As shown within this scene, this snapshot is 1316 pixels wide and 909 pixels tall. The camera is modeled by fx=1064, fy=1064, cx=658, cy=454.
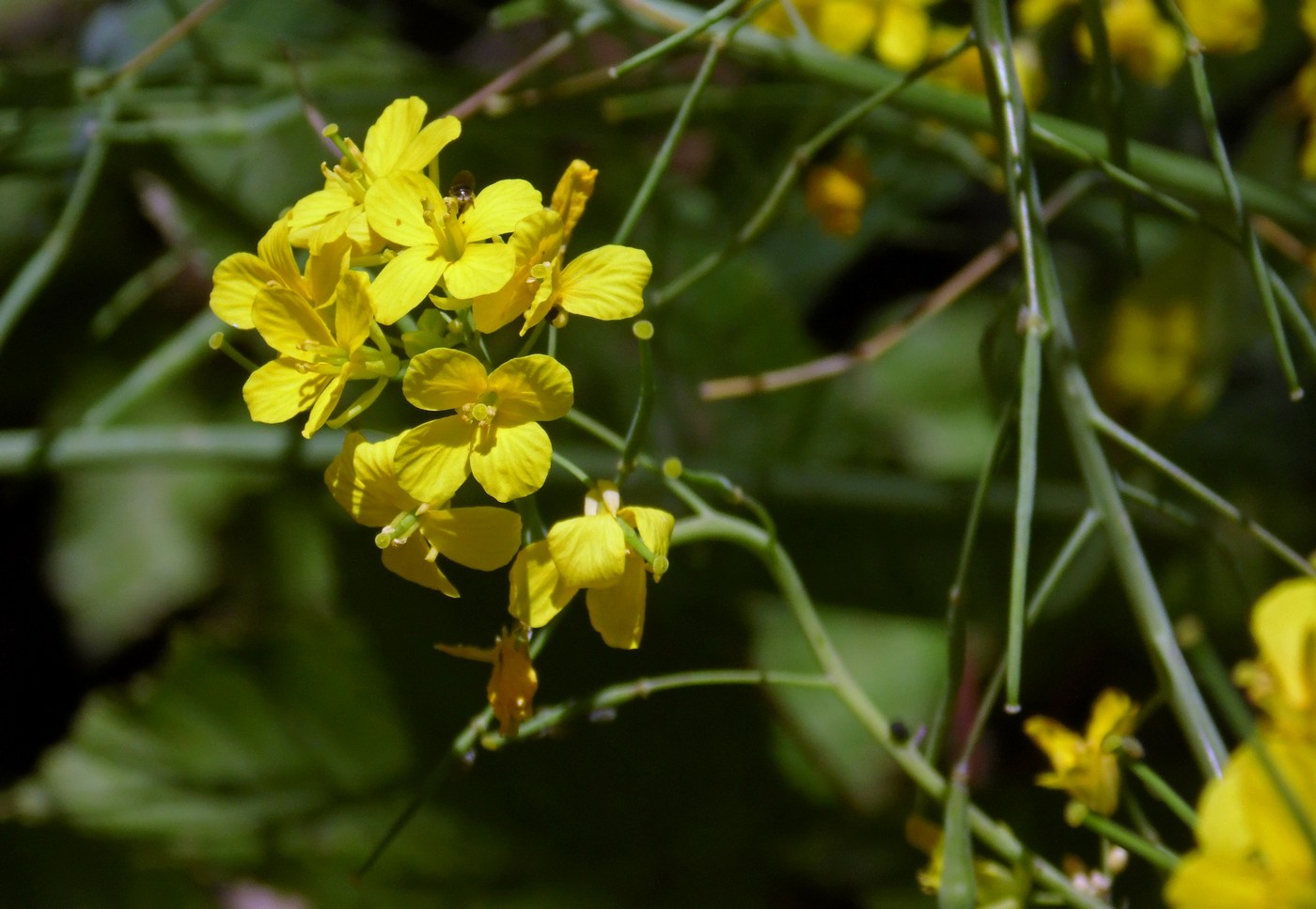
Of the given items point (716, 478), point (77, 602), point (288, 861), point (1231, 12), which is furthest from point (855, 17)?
point (77, 602)

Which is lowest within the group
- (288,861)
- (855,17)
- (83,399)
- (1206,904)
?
(288,861)

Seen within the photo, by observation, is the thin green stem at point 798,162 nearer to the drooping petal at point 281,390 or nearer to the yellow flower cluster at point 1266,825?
the drooping petal at point 281,390

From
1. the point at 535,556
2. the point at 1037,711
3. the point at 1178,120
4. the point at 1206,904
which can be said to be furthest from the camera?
the point at 1178,120

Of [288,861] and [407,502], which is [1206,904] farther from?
[288,861]

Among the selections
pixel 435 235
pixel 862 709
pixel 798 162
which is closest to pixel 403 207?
pixel 435 235

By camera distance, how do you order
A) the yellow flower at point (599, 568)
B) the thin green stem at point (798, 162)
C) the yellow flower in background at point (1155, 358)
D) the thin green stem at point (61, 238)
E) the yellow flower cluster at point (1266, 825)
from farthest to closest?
the yellow flower in background at point (1155, 358), the thin green stem at point (61, 238), the thin green stem at point (798, 162), the yellow flower at point (599, 568), the yellow flower cluster at point (1266, 825)

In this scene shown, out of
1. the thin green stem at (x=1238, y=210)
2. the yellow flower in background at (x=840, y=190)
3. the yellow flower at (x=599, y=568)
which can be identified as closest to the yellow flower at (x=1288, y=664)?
the thin green stem at (x=1238, y=210)
